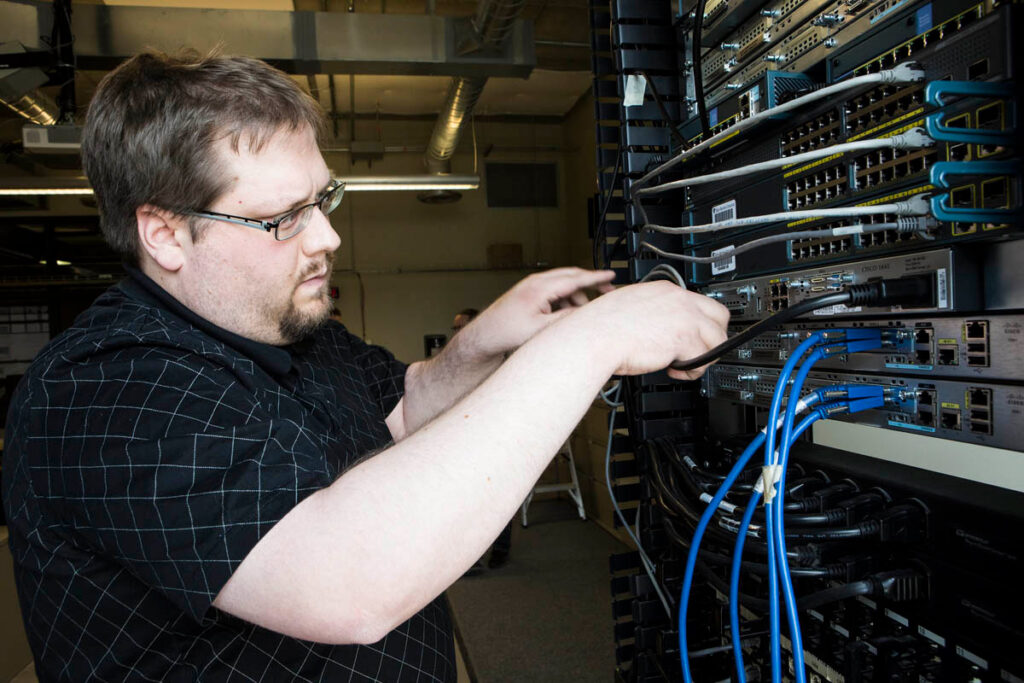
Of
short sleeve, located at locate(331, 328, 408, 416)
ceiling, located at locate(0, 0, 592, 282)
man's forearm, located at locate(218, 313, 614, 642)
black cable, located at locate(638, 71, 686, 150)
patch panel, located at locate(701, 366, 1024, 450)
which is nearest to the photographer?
man's forearm, located at locate(218, 313, 614, 642)

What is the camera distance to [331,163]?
6.36 m

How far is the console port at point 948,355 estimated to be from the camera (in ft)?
2.01

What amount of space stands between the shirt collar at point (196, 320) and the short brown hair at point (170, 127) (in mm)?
52

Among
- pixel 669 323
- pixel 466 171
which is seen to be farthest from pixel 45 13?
pixel 466 171

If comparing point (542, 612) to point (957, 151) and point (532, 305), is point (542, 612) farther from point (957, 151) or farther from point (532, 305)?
point (957, 151)

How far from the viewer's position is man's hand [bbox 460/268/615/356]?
0.87m

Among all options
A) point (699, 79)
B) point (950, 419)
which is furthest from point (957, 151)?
point (699, 79)

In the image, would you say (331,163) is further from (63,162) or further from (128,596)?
(128,596)

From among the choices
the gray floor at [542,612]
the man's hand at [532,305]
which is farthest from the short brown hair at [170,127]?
the gray floor at [542,612]

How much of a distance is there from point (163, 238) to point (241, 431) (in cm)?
34

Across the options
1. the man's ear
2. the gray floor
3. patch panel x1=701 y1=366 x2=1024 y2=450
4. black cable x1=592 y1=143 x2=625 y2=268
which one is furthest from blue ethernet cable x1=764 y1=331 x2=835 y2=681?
the gray floor

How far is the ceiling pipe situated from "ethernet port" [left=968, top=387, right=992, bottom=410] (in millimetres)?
2620

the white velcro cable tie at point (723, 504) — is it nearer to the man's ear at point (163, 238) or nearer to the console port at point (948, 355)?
the console port at point (948, 355)

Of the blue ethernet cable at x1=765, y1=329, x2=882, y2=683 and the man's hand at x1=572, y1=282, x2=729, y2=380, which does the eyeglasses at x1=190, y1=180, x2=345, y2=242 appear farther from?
the blue ethernet cable at x1=765, y1=329, x2=882, y2=683
